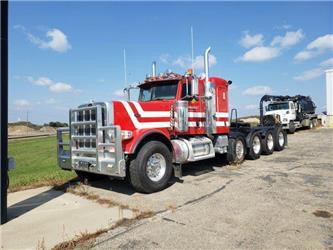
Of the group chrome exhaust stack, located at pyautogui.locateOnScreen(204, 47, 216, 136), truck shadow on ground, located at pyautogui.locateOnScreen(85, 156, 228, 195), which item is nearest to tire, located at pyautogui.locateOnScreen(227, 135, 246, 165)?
truck shadow on ground, located at pyautogui.locateOnScreen(85, 156, 228, 195)

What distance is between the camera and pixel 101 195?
6711mm

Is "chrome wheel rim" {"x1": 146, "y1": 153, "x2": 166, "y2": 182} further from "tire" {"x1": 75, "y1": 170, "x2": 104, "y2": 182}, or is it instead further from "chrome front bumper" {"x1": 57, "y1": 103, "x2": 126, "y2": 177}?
"tire" {"x1": 75, "y1": 170, "x2": 104, "y2": 182}

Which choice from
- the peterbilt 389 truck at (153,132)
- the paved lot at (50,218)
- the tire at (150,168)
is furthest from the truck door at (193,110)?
the paved lot at (50,218)

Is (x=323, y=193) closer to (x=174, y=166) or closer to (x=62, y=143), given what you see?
(x=174, y=166)

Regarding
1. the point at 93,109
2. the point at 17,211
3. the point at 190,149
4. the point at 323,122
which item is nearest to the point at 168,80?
the point at 190,149

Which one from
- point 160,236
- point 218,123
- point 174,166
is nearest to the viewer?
point 160,236

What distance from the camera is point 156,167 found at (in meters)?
7.01

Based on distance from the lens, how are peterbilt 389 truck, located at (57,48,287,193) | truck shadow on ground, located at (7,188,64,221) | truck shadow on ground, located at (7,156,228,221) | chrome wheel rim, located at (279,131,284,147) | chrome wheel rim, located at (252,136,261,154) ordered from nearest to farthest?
truck shadow on ground, located at (7,188,64,221)
truck shadow on ground, located at (7,156,228,221)
peterbilt 389 truck, located at (57,48,287,193)
chrome wheel rim, located at (252,136,261,154)
chrome wheel rim, located at (279,131,284,147)

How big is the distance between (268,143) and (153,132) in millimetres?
→ 8120

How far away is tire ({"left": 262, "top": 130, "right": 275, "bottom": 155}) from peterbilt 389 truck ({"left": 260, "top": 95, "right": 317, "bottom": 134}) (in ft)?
32.4

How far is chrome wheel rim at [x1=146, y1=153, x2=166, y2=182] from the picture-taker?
685 centimetres

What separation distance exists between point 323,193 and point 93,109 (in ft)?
17.4

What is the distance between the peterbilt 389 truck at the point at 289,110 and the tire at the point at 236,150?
13086 mm

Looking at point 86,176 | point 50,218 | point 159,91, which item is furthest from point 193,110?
point 50,218
